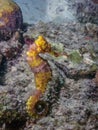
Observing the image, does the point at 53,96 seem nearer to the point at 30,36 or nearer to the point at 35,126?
the point at 35,126

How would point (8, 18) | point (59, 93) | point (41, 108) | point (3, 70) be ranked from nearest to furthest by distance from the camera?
point (41, 108)
point (59, 93)
point (3, 70)
point (8, 18)

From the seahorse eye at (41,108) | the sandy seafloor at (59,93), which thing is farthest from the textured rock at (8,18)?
the seahorse eye at (41,108)

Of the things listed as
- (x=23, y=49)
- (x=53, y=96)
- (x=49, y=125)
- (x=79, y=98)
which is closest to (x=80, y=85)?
(x=79, y=98)

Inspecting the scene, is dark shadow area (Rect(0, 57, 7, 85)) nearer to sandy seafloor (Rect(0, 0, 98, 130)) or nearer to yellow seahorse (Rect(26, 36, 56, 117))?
sandy seafloor (Rect(0, 0, 98, 130))

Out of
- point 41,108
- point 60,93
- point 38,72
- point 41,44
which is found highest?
point 41,44

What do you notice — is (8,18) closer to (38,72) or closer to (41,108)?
(38,72)

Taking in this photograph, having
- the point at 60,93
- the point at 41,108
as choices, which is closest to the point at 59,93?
the point at 60,93

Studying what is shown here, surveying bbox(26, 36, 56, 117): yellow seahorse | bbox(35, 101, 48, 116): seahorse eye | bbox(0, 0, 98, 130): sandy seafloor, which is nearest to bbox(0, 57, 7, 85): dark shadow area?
bbox(0, 0, 98, 130): sandy seafloor

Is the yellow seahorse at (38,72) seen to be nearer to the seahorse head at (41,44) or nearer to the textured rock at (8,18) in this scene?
the seahorse head at (41,44)
